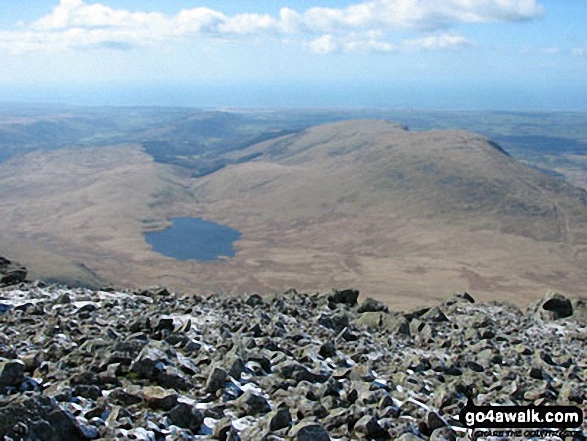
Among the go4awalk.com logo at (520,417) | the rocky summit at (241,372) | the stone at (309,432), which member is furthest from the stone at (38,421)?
the go4awalk.com logo at (520,417)

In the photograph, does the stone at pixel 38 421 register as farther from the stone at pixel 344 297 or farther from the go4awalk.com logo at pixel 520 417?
the stone at pixel 344 297

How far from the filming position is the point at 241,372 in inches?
619

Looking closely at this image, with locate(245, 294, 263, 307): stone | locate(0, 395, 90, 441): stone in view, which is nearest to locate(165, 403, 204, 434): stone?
locate(0, 395, 90, 441): stone

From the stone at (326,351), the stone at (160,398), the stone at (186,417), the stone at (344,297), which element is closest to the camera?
the stone at (186,417)

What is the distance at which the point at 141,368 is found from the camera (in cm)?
1462

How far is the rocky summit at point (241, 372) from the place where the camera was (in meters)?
12.2

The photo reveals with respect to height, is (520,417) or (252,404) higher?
(252,404)

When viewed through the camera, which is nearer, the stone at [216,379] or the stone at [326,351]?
the stone at [216,379]

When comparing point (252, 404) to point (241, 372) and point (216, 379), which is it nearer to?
point (216, 379)

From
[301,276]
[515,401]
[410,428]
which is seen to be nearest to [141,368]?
[410,428]

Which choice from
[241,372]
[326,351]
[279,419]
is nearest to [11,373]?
[241,372]

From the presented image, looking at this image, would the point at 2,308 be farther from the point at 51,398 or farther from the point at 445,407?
the point at 445,407

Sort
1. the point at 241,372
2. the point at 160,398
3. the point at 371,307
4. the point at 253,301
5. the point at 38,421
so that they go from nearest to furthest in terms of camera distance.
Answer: the point at 38,421 < the point at 160,398 < the point at 241,372 < the point at 253,301 < the point at 371,307

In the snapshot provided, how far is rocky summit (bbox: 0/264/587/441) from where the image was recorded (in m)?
12.2
